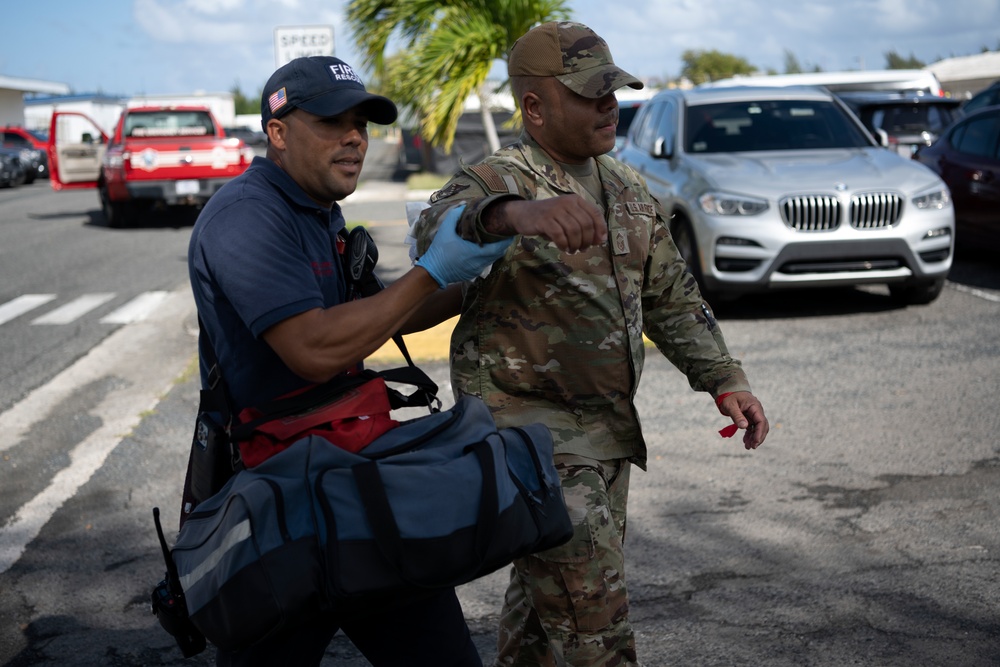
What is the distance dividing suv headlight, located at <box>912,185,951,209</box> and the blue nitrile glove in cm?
733

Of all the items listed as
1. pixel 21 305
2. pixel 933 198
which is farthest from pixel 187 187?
pixel 933 198

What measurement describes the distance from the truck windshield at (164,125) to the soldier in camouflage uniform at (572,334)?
1601 centimetres

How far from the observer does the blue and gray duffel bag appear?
80.0 inches

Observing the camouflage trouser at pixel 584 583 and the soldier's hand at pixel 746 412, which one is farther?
the soldier's hand at pixel 746 412

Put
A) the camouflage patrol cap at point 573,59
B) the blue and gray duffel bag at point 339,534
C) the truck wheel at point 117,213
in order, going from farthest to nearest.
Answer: the truck wheel at point 117,213
the camouflage patrol cap at point 573,59
the blue and gray duffel bag at point 339,534

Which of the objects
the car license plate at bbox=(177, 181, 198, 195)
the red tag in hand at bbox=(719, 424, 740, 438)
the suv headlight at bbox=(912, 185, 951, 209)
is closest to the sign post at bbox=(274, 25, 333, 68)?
the suv headlight at bbox=(912, 185, 951, 209)

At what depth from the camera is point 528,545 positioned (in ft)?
7.35

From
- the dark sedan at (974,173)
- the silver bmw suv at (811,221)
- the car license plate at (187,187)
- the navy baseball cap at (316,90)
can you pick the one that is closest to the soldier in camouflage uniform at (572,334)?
the navy baseball cap at (316,90)

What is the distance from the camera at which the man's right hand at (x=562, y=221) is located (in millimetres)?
2078

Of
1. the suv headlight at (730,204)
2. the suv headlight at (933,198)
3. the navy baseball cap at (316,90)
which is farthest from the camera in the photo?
the suv headlight at (933,198)

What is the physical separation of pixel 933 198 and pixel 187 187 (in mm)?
11882

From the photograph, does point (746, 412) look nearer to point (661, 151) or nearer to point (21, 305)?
point (661, 151)

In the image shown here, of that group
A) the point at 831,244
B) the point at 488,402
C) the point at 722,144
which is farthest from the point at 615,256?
the point at 722,144

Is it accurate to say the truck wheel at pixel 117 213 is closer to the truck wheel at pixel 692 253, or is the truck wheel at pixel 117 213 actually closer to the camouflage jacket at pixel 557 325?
the truck wheel at pixel 692 253
